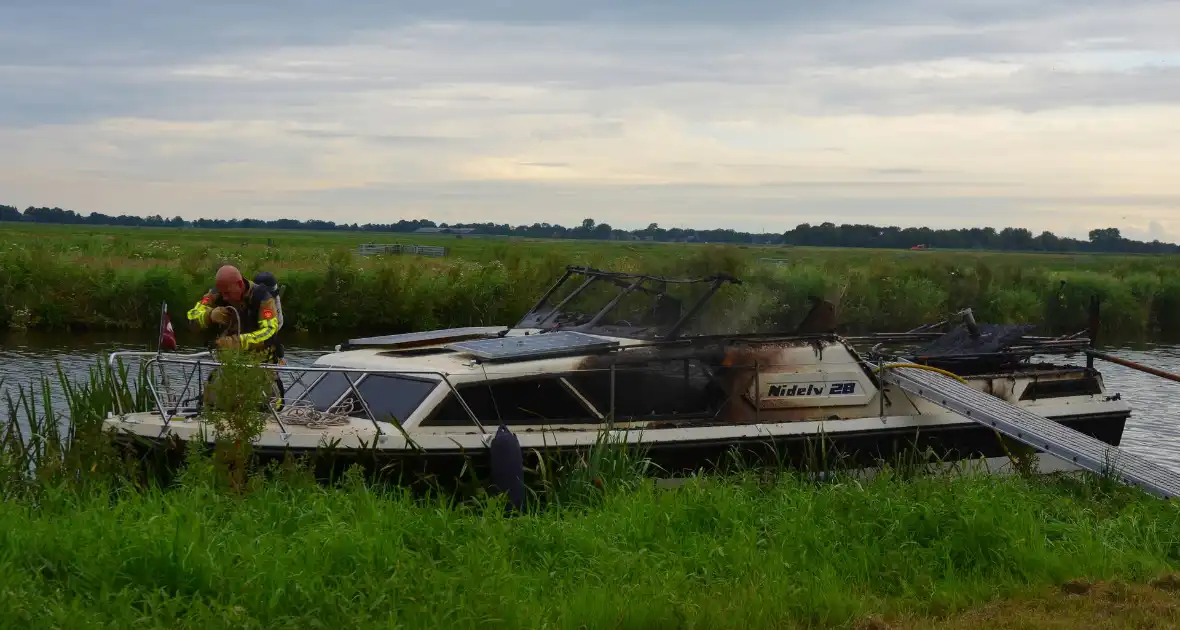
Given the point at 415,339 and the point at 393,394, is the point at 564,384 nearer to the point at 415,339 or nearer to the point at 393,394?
the point at 393,394

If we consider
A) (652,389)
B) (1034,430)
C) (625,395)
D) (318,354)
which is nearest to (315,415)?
(625,395)

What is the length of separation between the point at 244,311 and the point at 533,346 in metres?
2.76

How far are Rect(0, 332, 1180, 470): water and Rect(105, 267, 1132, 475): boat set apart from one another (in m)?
4.16

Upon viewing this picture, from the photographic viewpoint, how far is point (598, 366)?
10.7 m

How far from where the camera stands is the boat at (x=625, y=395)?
9797mm

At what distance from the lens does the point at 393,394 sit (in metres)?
10.4

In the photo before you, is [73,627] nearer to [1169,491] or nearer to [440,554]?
[440,554]

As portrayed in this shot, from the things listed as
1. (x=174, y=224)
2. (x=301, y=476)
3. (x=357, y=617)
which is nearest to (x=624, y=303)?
(x=301, y=476)

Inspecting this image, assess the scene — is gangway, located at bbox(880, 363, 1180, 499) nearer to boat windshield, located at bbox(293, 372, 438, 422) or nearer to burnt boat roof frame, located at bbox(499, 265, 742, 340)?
burnt boat roof frame, located at bbox(499, 265, 742, 340)

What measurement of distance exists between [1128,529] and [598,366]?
183 inches

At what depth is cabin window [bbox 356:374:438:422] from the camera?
10.1 m

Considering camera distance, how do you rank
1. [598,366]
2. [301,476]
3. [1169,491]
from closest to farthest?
[301,476] → [1169,491] → [598,366]

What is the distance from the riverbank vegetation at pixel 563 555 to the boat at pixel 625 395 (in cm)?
84

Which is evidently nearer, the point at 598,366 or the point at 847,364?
the point at 598,366
